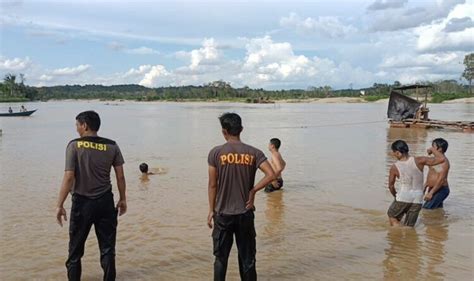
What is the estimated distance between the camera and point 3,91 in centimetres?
12638

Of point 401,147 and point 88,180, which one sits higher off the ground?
point 401,147

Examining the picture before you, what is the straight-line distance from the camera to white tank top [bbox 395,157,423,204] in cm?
718

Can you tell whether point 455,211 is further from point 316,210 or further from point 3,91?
point 3,91

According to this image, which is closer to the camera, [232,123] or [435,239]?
[232,123]

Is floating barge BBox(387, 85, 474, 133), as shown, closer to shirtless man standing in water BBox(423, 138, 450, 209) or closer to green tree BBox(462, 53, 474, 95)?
shirtless man standing in water BBox(423, 138, 450, 209)

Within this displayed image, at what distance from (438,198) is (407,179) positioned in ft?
6.91

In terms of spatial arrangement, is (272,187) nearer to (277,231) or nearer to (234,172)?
(277,231)

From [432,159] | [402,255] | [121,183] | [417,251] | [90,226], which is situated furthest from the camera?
[432,159]

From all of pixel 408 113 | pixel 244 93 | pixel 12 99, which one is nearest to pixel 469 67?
pixel 244 93

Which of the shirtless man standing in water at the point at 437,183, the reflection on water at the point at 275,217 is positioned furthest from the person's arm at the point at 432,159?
the reflection on water at the point at 275,217

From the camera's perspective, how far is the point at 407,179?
7.27 m

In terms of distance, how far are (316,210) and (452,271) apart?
3.58m

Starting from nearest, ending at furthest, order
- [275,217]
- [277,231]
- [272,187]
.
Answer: [277,231] < [275,217] < [272,187]

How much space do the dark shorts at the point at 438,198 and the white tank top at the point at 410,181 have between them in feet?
5.68
